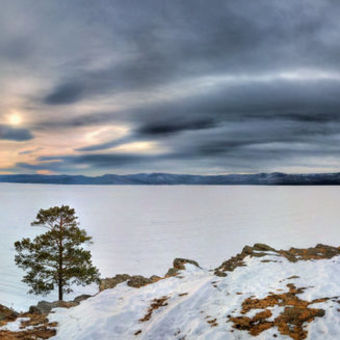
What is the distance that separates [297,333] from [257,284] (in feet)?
16.9

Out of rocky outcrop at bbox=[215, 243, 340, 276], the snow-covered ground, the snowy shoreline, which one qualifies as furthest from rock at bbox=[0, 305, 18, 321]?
rocky outcrop at bbox=[215, 243, 340, 276]

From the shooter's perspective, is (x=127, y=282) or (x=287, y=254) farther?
(x=287, y=254)

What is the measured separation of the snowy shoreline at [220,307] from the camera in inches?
381

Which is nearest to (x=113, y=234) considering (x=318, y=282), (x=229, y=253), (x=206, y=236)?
(x=206, y=236)

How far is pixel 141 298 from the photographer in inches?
571

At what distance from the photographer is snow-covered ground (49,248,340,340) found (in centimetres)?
995

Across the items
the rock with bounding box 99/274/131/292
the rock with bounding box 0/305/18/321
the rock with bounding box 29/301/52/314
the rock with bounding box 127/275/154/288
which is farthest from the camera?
the rock with bounding box 99/274/131/292

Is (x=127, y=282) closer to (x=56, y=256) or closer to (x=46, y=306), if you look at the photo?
(x=46, y=306)

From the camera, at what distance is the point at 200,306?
40.0 ft

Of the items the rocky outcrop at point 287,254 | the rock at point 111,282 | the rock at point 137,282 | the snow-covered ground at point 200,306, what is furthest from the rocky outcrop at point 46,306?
the rocky outcrop at point 287,254

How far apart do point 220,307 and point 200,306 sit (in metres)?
0.89

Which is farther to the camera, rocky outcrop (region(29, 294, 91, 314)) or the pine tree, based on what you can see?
the pine tree

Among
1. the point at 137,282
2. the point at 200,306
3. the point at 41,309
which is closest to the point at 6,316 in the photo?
the point at 41,309

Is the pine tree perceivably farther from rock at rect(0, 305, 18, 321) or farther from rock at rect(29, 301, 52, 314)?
rock at rect(0, 305, 18, 321)
